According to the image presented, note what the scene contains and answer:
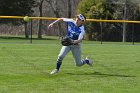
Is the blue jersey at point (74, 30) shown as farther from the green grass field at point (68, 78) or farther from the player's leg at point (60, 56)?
the green grass field at point (68, 78)

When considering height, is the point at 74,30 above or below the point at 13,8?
above

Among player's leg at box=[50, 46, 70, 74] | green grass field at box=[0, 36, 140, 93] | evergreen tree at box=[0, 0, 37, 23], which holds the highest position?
evergreen tree at box=[0, 0, 37, 23]

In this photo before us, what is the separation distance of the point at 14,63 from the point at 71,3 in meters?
38.6

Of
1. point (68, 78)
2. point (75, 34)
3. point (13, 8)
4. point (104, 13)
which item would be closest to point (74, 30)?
point (75, 34)

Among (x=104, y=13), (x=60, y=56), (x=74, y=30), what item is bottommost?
(x=60, y=56)

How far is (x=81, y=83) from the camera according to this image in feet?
37.2

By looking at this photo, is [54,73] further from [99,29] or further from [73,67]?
[99,29]

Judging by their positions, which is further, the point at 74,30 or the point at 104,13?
the point at 104,13

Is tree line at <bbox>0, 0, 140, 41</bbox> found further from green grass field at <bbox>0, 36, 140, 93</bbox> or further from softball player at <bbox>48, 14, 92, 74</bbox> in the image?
softball player at <bbox>48, 14, 92, 74</bbox>

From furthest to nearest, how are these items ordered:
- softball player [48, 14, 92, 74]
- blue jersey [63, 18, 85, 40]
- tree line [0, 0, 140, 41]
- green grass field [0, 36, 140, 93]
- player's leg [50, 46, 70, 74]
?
1. tree line [0, 0, 140, 41]
2. player's leg [50, 46, 70, 74]
3. blue jersey [63, 18, 85, 40]
4. softball player [48, 14, 92, 74]
5. green grass field [0, 36, 140, 93]

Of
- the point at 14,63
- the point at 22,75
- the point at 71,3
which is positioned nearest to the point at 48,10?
the point at 71,3

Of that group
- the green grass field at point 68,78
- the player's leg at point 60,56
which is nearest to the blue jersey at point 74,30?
the player's leg at point 60,56

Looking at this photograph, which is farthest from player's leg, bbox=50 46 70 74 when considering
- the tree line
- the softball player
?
the tree line

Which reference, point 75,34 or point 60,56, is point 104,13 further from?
point 60,56
